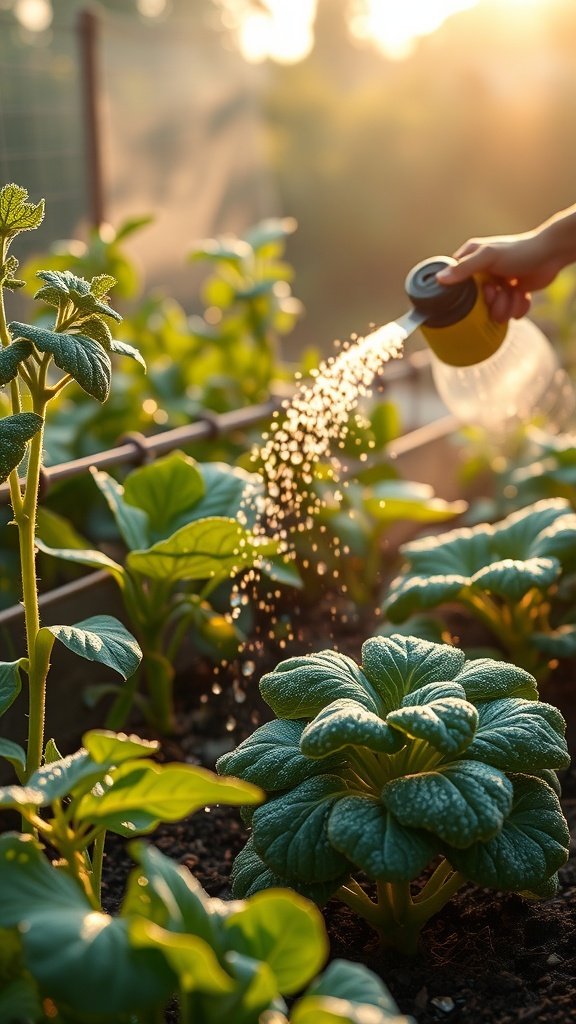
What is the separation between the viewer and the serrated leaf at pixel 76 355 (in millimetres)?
1219

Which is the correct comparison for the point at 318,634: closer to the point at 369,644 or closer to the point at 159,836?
the point at 159,836

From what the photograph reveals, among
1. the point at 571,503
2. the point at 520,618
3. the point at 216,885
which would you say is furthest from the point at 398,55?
the point at 216,885

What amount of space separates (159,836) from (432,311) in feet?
3.15

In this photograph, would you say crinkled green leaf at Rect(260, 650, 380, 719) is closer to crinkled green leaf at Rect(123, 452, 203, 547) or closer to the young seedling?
the young seedling

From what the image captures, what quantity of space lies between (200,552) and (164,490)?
24cm

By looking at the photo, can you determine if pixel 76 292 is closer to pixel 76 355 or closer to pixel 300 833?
pixel 76 355

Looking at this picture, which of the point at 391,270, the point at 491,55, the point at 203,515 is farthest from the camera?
the point at 391,270

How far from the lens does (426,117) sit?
28.5 feet

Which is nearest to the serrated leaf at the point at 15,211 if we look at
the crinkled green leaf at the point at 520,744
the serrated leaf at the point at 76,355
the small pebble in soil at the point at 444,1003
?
the serrated leaf at the point at 76,355

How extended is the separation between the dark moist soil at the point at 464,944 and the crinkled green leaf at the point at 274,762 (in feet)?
0.86

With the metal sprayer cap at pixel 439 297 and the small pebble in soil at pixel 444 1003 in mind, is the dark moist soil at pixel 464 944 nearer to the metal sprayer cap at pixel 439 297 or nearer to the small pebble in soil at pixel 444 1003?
the small pebble in soil at pixel 444 1003

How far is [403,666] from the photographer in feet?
4.75

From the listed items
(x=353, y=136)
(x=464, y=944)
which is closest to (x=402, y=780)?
(x=464, y=944)

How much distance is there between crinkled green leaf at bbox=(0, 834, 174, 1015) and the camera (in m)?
0.89
